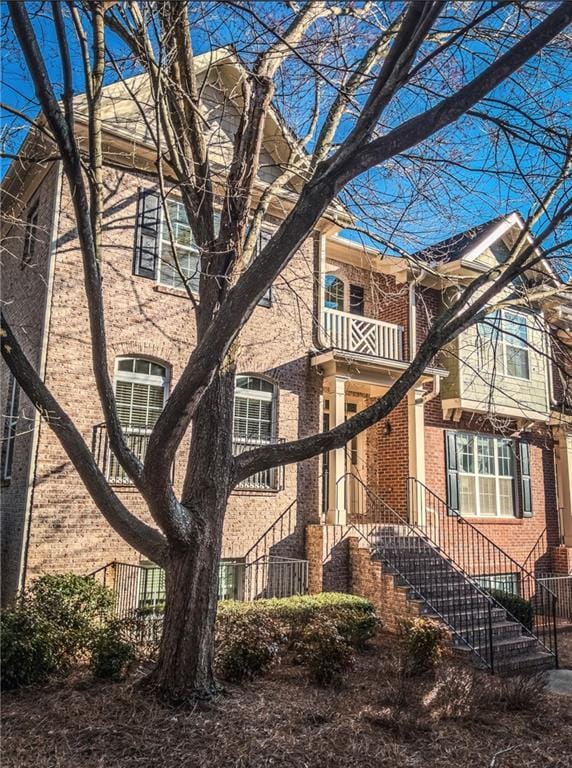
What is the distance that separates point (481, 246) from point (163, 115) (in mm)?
10658

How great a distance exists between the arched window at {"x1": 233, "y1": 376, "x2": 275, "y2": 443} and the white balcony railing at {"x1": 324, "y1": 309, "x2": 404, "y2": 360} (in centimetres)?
181

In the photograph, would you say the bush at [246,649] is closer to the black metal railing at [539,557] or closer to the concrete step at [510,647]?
the concrete step at [510,647]

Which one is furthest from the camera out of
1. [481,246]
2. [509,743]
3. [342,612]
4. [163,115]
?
[481,246]

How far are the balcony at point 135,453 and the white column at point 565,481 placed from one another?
9.35 meters

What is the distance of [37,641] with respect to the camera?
21.0 ft

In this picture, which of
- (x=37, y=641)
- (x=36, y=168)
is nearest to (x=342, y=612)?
(x=37, y=641)

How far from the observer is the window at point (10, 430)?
419 inches

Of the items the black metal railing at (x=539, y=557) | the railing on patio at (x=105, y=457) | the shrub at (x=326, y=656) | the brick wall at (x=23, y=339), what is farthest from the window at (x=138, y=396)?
the black metal railing at (x=539, y=557)

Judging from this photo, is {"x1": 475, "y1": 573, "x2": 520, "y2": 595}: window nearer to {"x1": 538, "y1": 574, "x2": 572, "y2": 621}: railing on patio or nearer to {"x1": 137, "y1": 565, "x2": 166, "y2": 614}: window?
{"x1": 538, "y1": 574, "x2": 572, "y2": 621}: railing on patio

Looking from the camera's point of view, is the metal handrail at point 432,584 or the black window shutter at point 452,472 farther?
the black window shutter at point 452,472

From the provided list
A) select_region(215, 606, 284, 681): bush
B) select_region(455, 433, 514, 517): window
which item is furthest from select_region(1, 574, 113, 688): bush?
select_region(455, 433, 514, 517): window

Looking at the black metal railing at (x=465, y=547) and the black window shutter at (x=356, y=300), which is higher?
the black window shutter at (x=356, y=300)

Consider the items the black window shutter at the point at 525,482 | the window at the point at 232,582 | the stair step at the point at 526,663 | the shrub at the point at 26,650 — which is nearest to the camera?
the shrub at the point at 26,650

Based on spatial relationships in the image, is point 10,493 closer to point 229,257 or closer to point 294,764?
point 229,257
